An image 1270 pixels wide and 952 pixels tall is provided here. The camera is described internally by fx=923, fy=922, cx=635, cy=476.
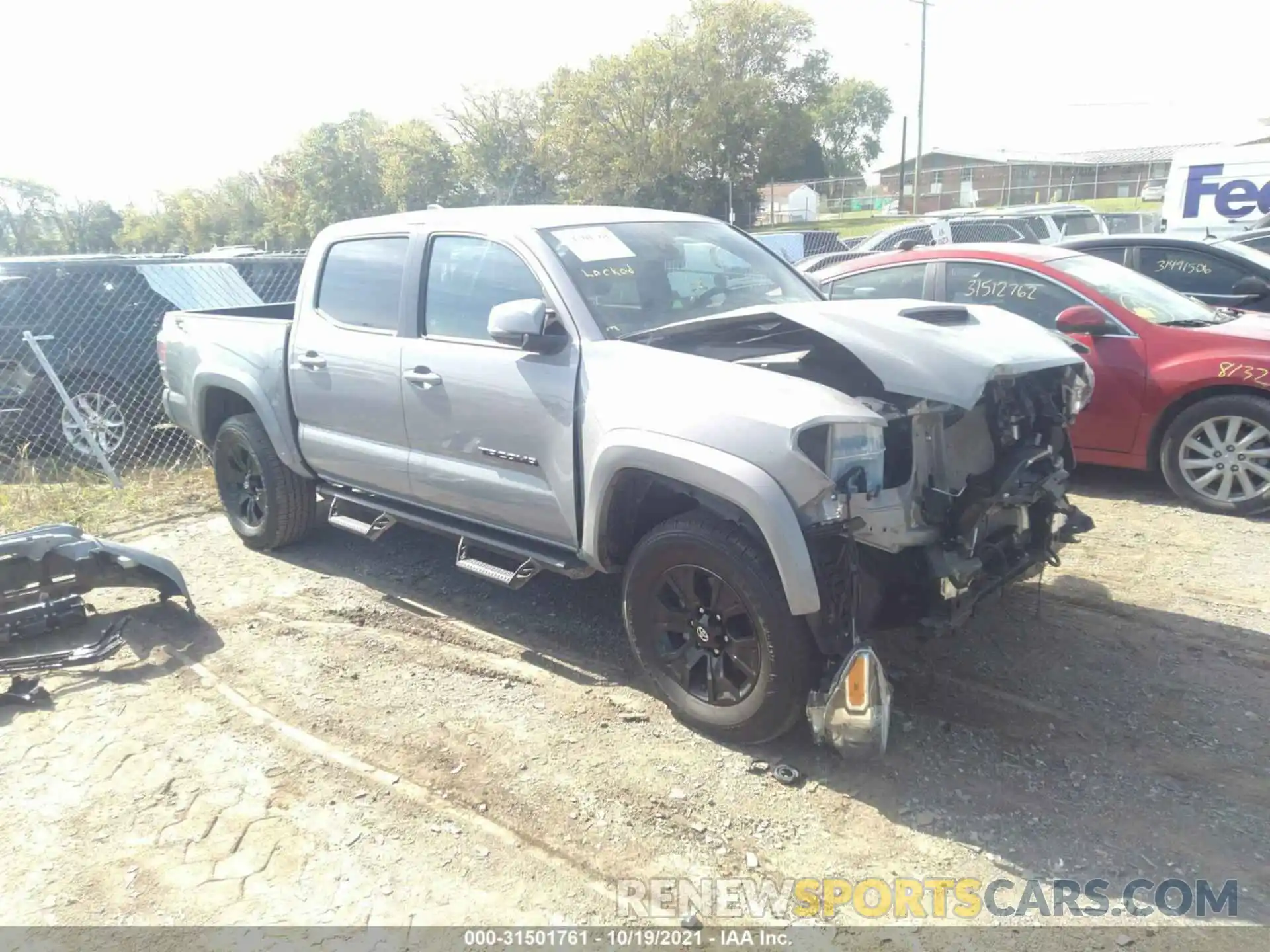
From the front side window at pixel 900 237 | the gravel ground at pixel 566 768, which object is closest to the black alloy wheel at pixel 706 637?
the gravel ground at pixel 566 768

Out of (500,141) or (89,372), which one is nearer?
(89,372)

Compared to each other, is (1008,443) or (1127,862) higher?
(1008,443)

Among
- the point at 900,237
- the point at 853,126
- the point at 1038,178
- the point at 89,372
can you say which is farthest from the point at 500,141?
the point at 89,372

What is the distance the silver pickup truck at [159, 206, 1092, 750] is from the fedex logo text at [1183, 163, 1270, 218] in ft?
46.1

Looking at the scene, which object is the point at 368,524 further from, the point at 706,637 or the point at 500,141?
the point at 500,141

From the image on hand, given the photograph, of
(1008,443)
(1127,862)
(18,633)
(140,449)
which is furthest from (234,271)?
(1127,862)

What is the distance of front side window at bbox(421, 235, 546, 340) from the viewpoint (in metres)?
4.14

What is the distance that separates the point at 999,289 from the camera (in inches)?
252

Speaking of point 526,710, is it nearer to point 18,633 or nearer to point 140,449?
point 18,633

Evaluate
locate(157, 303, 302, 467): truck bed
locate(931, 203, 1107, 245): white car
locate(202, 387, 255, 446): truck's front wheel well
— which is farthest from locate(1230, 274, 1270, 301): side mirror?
locate(931, 203, 1107, 245): white car

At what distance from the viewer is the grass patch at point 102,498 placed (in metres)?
6.70

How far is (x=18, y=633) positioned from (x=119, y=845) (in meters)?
1.89

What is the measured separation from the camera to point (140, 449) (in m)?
8.66

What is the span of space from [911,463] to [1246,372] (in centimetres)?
340
